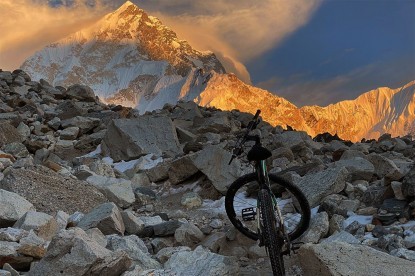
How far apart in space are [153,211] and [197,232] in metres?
2.51

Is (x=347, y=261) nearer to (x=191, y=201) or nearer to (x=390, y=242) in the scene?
(x=390, y=242)

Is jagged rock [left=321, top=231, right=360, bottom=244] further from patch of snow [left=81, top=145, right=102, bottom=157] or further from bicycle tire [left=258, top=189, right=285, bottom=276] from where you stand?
patch of snow [left=81, top=145, right=102, bottom=157]

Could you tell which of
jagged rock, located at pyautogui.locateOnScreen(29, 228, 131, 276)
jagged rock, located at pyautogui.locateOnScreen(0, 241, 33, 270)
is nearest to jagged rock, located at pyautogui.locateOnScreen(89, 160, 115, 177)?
jagged rock, located at pyautogui.locateOnScreen(0, 241, 33, 270)

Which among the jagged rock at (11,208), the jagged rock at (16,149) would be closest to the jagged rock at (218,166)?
the jagged rock at (11,208)

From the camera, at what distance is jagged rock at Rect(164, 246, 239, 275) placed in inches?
218

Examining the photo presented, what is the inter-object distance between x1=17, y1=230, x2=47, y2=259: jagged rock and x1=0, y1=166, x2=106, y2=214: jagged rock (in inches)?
88.8

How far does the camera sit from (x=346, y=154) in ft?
41.2

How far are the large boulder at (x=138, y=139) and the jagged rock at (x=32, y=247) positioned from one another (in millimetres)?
8068

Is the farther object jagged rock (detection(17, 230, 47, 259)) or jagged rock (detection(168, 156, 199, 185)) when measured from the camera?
jagged rock (detection(168, 156, 199, 185))

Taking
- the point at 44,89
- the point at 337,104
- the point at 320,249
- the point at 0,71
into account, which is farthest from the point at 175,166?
the point at 337,104

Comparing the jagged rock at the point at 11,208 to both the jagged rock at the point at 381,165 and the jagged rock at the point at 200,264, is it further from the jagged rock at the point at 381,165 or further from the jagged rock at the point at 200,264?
the jagged rock at the point at 381,165

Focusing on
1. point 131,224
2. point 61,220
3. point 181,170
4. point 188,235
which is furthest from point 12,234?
point 181,170

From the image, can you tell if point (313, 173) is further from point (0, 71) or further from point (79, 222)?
point (0, 71)

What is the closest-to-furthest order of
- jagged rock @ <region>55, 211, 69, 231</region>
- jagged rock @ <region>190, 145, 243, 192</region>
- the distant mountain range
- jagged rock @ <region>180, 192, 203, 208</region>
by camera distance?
jagged rock @ <region>55, 211, 69, 231</region> → jagged rock @ <region>180, 192, 203, 208</region> → jagged rock @ <region>190, 145, 243, 192</region> → the distant mountain range
